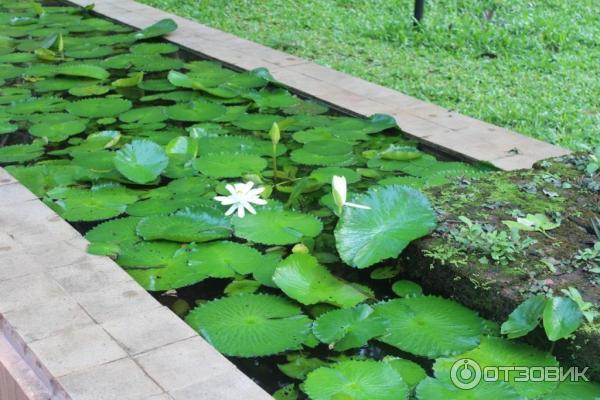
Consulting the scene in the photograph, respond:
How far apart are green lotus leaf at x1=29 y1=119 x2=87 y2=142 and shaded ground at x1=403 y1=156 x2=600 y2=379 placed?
5.00 ft

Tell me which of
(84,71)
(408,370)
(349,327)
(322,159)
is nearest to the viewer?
(408,370)

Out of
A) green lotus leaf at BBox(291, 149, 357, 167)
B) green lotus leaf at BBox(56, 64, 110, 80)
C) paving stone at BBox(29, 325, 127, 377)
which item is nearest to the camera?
paving stone at BBox(29, 325, 127, 377)

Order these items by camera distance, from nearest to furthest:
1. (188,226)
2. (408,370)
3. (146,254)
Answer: (408,370)
(146,254)
(188,226)

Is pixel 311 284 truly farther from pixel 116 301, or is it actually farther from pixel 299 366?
pixel 116 301

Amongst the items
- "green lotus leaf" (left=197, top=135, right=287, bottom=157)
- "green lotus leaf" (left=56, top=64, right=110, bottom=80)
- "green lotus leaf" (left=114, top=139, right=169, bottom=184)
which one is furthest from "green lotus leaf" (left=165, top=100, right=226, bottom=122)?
"green lotus leaf" (left=56, top=64, right=110, bottom=80)

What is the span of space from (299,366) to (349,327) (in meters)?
0.17

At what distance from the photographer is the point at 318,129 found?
11.4 feet

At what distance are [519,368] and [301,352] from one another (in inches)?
19.9

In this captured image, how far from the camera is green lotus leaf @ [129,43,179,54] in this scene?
15.1 ft

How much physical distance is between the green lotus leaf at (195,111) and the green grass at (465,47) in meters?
0.94

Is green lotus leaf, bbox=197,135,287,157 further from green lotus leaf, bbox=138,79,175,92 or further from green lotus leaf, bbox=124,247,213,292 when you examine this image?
green lotus leaf, bbox=124,247,213,292

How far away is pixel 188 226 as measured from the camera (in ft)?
8.67

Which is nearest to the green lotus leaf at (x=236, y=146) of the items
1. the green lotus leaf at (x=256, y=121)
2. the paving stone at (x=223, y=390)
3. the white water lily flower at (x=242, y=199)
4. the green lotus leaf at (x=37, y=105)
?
the green lotus leaf at (x=256, y=121)

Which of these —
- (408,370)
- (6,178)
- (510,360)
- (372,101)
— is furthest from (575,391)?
(372,101)
